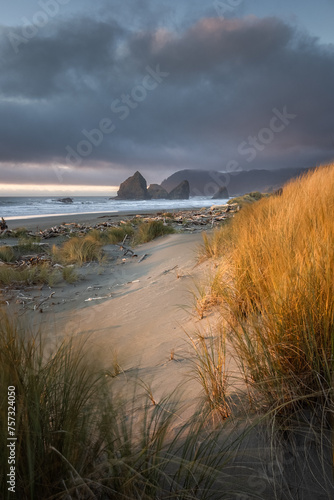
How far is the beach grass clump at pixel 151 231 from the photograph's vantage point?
347 inches

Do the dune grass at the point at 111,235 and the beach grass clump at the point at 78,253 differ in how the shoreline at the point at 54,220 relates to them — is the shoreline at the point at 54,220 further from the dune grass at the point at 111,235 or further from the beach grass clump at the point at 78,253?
the beach grass clump at the point at 78,253

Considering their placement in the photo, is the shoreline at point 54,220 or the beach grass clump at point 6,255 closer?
the beach grass clump at point 6,255

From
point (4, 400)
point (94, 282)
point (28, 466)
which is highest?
point (4, 400)

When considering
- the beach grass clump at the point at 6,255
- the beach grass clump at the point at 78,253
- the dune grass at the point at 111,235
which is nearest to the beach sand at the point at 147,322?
the beach grass clump at the point at 78,253

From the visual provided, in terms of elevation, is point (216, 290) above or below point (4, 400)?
below

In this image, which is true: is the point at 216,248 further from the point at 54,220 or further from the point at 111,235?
the point at 54,220

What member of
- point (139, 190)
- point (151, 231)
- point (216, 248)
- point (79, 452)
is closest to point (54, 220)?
point (151, 231)

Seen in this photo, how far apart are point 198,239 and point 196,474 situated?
6447 millimetres

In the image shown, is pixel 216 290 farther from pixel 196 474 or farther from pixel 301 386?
pixel 196 474

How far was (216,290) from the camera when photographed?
2758mm

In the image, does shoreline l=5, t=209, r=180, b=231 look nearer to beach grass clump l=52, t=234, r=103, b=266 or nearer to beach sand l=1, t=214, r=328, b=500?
beach grass clump l=52, t=234, r=103, b=266

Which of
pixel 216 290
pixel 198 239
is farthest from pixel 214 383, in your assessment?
pixel 198 239

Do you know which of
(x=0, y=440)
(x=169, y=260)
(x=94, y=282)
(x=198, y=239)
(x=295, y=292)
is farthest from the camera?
(x=198, y=239)

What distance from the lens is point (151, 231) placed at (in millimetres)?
9117
